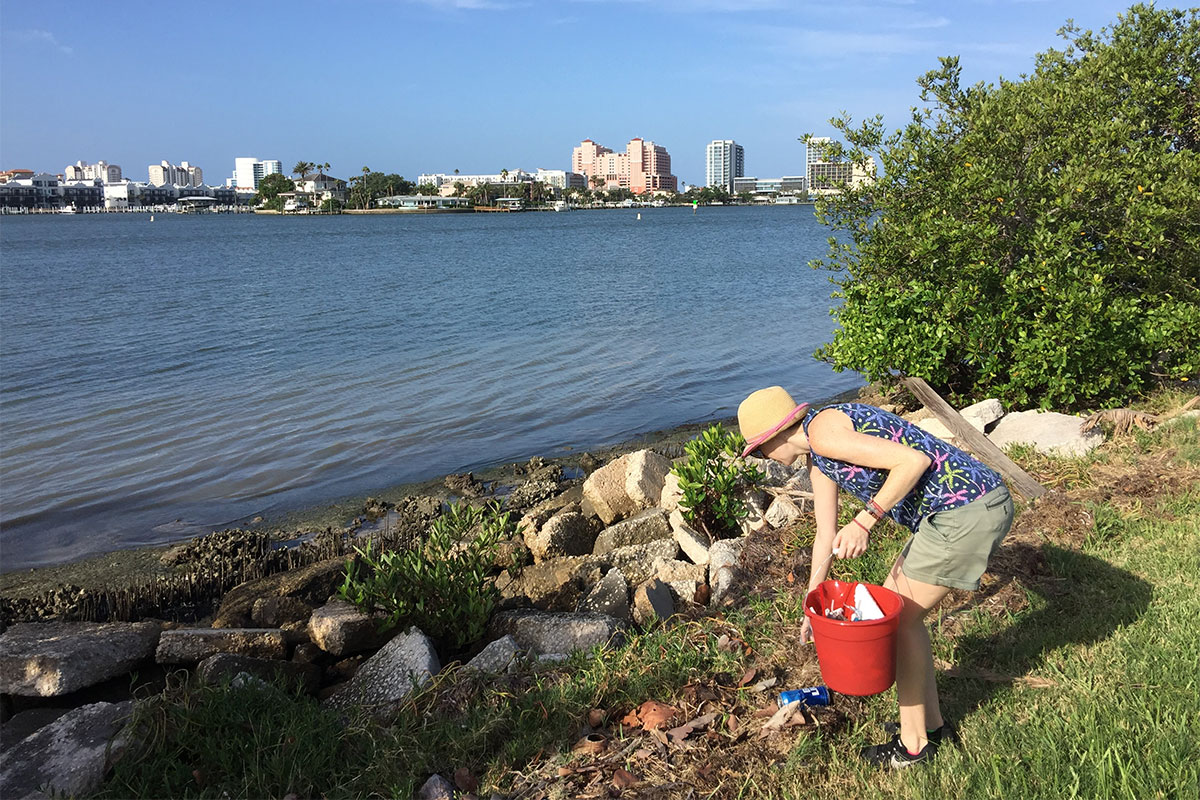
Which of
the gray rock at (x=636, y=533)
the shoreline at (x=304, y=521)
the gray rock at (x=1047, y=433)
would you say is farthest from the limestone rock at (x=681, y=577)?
the shoreline at (x=304, y=521)

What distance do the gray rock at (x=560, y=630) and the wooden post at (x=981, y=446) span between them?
3043mm

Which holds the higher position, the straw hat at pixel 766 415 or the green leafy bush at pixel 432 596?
the straw hat at pixel 766 415

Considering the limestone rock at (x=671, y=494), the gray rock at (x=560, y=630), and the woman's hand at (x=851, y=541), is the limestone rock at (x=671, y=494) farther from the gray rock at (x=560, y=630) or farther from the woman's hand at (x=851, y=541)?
the woman's hand at (x=851, y=541)

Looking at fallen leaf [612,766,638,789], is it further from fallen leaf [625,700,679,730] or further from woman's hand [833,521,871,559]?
woman's hand [833,521,871,559]

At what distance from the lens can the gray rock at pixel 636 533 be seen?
761 centimetres

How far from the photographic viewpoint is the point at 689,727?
3863mm

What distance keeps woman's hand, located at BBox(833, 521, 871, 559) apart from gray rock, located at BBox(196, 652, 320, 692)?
2.89m

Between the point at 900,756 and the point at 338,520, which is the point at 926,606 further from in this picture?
the point at 338,520

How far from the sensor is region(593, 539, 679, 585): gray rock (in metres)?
6.60

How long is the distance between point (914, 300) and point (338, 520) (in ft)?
20.6

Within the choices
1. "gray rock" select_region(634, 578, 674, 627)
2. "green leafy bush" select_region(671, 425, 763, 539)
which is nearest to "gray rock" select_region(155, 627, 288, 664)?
"gray rock" select_region(634, 578, 674, 627)

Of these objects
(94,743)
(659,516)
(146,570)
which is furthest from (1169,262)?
(146,570)

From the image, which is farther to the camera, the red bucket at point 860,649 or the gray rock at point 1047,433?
the gray rock at point 1047,433

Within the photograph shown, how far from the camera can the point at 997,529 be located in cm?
333
